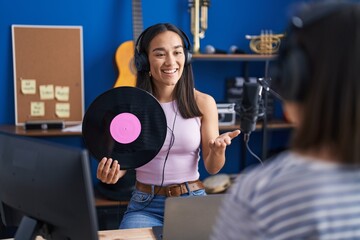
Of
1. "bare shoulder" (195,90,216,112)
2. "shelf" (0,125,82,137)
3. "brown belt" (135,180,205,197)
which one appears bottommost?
"brown belt" (135,180,205,197)

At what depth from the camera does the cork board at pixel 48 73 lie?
279 centimetres

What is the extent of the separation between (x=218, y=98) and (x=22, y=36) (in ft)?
4.76

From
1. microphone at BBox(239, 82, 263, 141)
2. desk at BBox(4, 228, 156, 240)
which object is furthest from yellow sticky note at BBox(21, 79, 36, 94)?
microphone at BBox(239, 82, 263, 141)

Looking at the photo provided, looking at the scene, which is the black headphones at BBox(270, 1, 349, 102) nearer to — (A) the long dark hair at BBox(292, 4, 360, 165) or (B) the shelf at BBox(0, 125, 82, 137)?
(A) the long dark hair at BBox(292, 4, 360, 165)

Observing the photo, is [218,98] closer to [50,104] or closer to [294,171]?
[50,104]

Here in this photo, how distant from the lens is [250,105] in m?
1.28

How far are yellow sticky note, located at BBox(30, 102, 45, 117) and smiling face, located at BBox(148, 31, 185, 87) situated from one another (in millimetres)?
1397

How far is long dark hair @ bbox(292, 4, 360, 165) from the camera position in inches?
22.1

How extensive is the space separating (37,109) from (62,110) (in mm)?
162

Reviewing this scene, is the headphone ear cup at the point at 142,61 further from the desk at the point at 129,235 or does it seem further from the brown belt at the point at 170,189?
the desk at the point at 129,235

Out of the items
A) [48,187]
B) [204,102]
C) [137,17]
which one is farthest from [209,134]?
[137,17]

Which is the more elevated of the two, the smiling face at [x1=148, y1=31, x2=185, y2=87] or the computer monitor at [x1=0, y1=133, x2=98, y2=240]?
the smiling face at [x1=148, y1=31, x2=185, y2=87]

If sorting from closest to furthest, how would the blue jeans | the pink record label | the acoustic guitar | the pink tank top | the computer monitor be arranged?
the computer monitor
the pink record label
the blue jeans
the pink tank top
the acoustic guitar

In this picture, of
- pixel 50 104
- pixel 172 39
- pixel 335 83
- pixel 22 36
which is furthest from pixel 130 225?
pixel 22 36
